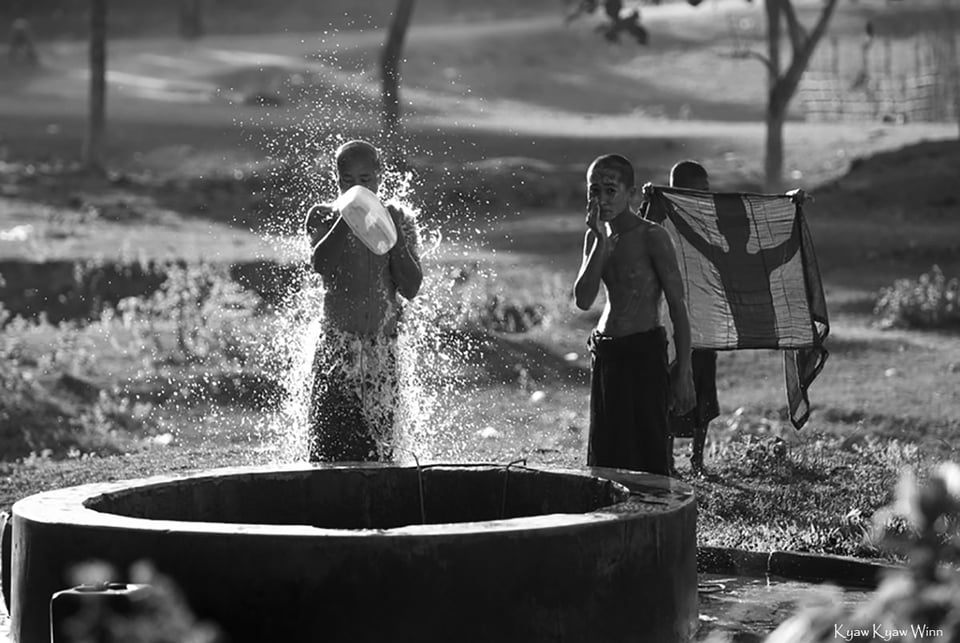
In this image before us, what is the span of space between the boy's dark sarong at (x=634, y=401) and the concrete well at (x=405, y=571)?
1.52m

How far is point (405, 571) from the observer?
5.12 meters

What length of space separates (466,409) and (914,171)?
426 inches

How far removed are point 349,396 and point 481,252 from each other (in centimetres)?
1184

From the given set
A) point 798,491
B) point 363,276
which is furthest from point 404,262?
point 798,491

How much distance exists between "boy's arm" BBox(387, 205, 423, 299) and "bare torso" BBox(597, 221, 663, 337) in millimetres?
836

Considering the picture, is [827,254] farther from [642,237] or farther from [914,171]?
[642,237]

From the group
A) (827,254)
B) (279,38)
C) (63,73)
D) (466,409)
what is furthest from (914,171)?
(279,38)

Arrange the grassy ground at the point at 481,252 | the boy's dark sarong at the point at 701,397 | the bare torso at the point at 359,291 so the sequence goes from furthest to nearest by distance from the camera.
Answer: the grassy ground at the point at 481,252
the boy's dark sarong at the point at 701,397
the bare torso at the point at 359,291

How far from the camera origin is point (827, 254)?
18.7 meters

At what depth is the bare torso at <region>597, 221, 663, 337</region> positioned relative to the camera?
758 centimetres

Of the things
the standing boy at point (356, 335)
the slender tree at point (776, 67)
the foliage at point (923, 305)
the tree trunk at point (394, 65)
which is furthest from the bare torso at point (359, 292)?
the tree trunk at point (394, 65)

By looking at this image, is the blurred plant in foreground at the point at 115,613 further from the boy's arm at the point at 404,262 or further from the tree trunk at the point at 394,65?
the tree trunk at the point at 394,65

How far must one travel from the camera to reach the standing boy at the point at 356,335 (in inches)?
Result: 304

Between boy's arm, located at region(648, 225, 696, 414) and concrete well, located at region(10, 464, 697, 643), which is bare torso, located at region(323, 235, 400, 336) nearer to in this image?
boy's arm, located at region(648, 225, 696, 414)
